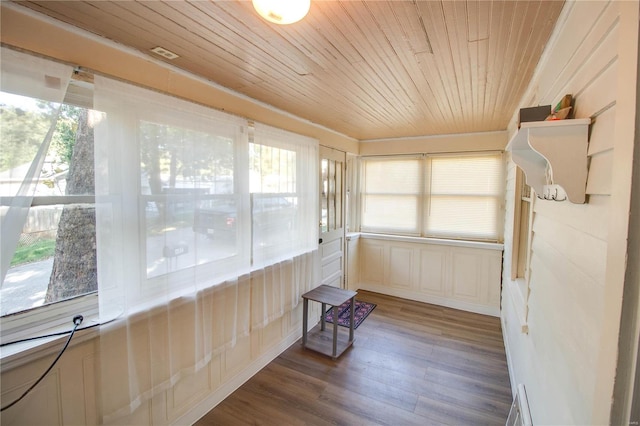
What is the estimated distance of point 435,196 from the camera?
164 inches

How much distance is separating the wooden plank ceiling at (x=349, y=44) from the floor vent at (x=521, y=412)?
6.67 ft

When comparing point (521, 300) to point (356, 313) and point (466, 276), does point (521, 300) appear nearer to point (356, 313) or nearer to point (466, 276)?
point (466, 276)

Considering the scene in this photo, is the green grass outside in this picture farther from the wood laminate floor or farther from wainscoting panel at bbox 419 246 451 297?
wainscoting panel at bbox 419 246 451 297

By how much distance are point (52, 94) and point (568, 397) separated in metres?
2.38

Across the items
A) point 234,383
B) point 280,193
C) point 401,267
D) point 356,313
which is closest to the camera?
point 234,383

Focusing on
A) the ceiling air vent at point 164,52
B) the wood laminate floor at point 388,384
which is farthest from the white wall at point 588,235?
the ceiling air vent at point 164,52

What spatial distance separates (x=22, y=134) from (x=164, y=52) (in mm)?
801

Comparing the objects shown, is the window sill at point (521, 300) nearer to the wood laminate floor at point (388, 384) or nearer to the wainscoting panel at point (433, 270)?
the wood laminate floor at point (388, 384)

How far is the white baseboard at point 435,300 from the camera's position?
3.77 metres

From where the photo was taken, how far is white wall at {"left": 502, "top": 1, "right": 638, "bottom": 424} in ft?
2.01

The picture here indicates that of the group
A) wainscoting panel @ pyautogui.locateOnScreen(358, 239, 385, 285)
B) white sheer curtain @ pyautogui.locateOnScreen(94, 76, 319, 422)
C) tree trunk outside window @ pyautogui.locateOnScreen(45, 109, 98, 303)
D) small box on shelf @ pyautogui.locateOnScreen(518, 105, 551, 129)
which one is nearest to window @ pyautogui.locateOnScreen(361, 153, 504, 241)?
wainscoting panel @ pyautogui.locateOnScreen(358, 239, 385, 285)

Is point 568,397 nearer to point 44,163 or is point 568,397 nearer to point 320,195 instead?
point 44,163

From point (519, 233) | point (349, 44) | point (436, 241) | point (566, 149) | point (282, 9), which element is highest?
point (349, 44)

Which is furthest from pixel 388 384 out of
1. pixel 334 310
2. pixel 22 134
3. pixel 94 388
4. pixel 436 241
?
pixel 22 134
